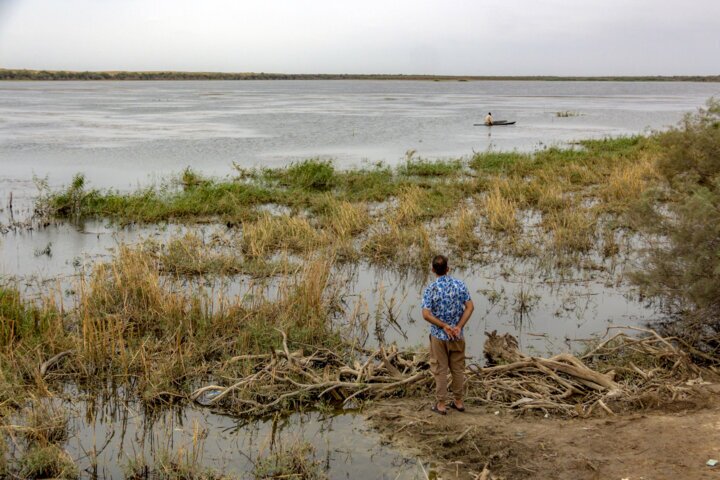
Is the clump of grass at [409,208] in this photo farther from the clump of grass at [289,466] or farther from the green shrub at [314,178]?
the clump of grass at [289,466]

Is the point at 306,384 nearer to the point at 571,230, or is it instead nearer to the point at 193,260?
the point at 193,260

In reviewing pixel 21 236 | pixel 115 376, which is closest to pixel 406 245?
pixel 115 376

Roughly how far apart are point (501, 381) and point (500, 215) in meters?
7.26

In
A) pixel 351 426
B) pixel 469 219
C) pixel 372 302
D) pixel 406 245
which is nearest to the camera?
pixel 351 426

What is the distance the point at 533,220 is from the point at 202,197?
7.63 metres

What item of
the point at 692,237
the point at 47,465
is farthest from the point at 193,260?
the point at 692,237

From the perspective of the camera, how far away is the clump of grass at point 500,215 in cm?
1335

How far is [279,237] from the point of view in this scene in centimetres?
1258

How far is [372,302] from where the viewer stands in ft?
32.6

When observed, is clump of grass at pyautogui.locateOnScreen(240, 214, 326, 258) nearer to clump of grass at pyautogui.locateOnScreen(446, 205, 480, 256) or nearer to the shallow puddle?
clump of grass at pyautogui.locateOnScreen(446, 205, 480, 256)

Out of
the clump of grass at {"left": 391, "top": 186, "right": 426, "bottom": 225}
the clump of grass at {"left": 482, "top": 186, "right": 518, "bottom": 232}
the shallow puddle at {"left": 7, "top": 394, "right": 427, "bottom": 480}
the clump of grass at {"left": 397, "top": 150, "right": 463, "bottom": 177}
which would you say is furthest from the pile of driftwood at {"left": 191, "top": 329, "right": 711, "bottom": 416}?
the clump of grass at {"left": 397, "top": 150, "right": 463, "bottom": 177}

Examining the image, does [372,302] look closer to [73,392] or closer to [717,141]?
[73,392]

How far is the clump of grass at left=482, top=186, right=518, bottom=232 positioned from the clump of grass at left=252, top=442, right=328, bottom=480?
27.9ft

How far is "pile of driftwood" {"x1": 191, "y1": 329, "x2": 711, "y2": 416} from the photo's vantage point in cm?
633
